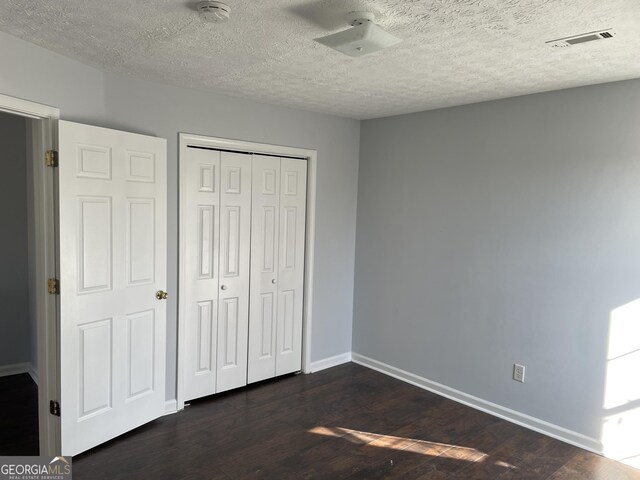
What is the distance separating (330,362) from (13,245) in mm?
3089

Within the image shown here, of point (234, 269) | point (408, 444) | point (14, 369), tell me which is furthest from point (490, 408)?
point (14, 369)

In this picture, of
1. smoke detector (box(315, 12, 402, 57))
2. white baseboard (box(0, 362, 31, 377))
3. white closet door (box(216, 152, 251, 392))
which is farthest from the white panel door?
white baseboard (box(0, 362, 31, 377))

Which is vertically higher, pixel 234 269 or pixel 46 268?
pixel 46 268

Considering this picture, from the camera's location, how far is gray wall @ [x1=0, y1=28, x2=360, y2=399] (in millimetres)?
2592

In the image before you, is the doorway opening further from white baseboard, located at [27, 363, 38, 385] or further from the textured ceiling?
the textured ceiling

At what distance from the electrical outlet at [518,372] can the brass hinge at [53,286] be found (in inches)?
124

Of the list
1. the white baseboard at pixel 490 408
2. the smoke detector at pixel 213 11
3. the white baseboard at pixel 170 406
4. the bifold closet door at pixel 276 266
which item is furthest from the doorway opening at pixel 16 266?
the white baseboard at pixel 490 408

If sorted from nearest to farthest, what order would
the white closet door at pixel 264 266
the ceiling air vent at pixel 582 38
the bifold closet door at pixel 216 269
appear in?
the ceiling air vent at pixel 582 38 < the bifold closet door at pixel 216 269 < the white closet door at pixel 264 266

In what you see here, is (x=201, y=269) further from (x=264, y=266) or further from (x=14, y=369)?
(x=14, y=369)

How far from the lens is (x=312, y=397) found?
3.83m

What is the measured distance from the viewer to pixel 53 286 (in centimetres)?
267

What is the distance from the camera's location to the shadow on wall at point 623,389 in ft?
9.50

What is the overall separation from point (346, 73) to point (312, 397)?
254 cm

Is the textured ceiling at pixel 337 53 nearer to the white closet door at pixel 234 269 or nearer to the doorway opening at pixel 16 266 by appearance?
the white closet door at pixel 234 269
